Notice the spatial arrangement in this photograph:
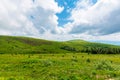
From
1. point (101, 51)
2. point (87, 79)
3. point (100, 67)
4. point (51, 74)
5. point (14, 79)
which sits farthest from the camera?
point (101, 51)

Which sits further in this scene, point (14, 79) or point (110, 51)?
point (110, 51)

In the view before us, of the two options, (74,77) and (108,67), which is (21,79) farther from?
(108,67)

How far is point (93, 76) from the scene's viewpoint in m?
28.6

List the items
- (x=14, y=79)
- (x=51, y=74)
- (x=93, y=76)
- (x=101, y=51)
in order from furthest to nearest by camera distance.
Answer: (x=101, y=51)
(x=51, y=74)
(x=93, y=76)
(x=14, y=79)

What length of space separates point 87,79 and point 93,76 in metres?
2.09

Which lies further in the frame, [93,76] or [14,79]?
[93,76]

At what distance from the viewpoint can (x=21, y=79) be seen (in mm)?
25891

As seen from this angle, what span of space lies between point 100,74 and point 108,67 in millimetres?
7078

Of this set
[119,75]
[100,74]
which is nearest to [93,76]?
[100,74]

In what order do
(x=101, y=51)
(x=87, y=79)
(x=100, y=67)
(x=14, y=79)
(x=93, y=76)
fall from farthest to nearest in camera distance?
1. (x=101, y=51)
2. (x=100, y=67)
3. (x=93, y=76)
4. (x=87, y=79)
5. (x=14, y=79)

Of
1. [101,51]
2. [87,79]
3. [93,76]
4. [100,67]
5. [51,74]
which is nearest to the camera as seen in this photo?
[87,79]

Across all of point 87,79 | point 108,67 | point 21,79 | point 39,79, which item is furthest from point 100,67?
point 21,79

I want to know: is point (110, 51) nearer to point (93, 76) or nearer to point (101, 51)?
point (101, 51)

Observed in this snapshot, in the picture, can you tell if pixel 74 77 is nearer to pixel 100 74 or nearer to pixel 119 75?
pixel 100 74
